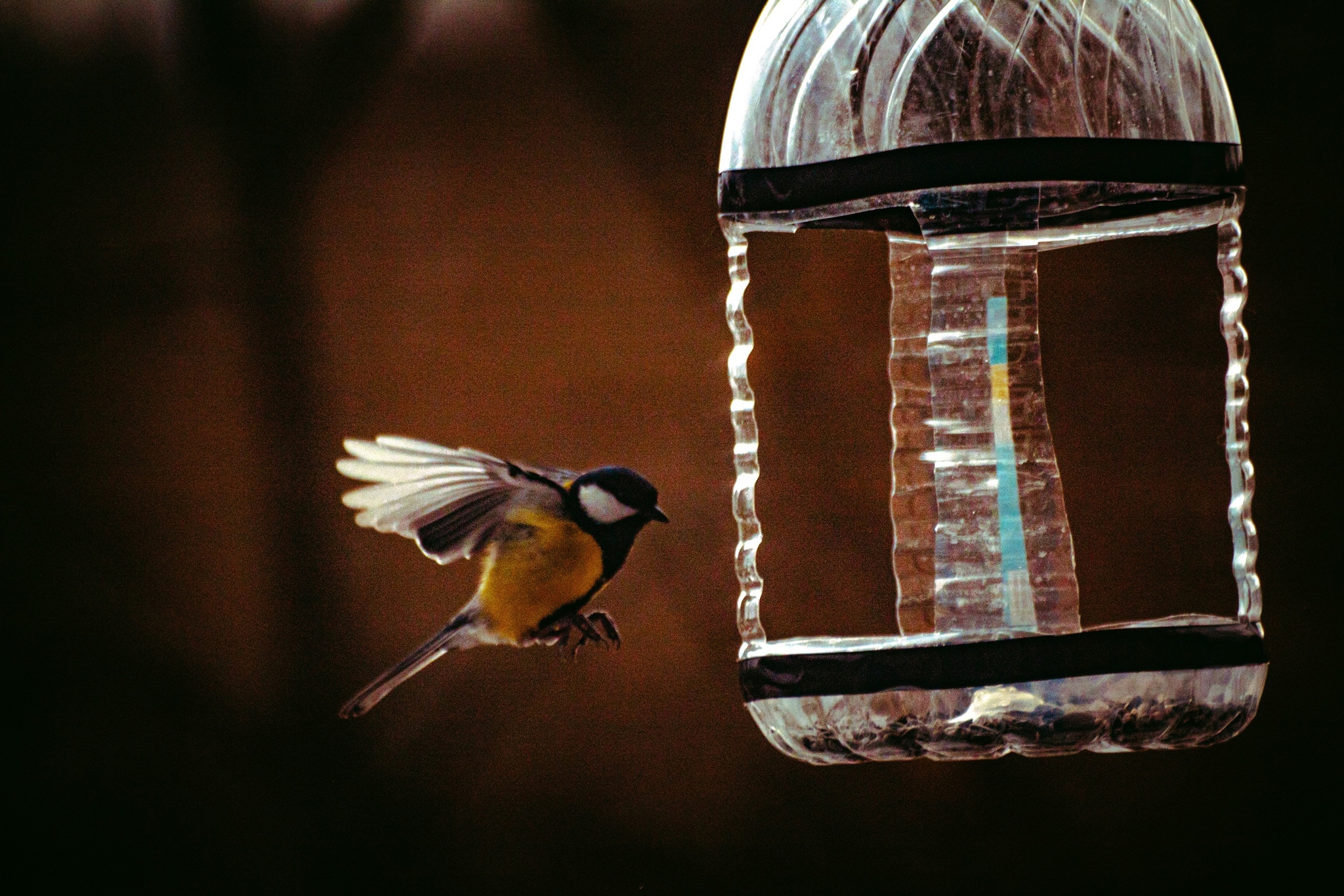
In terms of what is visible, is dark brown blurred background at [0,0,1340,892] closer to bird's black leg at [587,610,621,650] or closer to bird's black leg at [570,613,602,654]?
bird's black leg at [587,610,621,650]

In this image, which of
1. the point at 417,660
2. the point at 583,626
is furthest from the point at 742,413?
the point at 417,660

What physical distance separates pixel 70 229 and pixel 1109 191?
1581 millimetres

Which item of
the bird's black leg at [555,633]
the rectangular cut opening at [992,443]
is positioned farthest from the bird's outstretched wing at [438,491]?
the rectangular cut opening at [992,443]

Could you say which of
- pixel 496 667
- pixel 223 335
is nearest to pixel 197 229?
pixel 223 335

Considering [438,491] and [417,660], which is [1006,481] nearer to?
[438,491]

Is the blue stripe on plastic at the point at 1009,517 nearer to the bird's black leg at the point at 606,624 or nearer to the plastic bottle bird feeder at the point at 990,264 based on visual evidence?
the plastic bottle bird feeder at the point at 990,264

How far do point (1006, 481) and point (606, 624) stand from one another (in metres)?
0.87

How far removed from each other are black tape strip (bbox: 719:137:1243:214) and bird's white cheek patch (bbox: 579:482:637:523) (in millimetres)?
758

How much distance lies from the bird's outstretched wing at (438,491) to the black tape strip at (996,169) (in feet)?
2.01

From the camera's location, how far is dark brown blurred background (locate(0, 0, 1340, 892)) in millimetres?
1840

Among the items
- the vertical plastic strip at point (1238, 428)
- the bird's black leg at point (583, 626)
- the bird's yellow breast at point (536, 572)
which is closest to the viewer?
the vertical plastic strip at point (1238, 428)

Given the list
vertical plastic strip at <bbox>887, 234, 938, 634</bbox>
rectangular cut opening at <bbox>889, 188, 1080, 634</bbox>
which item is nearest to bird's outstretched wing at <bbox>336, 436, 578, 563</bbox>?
vertical plastic strip at <bbox>887, 234, 938, 634</bbox>

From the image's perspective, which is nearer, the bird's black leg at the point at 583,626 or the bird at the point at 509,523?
the bird at the point at 509,523

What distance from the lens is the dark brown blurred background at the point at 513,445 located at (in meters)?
1.84
